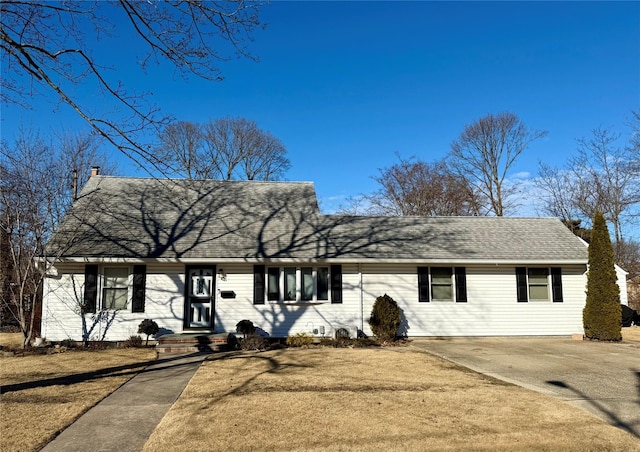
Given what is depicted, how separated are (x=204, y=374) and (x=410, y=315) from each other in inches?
301

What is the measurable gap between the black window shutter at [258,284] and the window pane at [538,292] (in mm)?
9053

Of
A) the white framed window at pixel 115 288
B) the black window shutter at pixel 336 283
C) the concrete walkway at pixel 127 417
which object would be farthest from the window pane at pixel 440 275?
the white framed window at pixel 115 288

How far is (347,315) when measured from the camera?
14.0 m

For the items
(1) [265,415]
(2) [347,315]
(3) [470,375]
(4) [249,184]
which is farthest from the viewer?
(4) [249,184]

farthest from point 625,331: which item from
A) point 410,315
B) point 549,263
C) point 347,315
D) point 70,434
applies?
point 70,434

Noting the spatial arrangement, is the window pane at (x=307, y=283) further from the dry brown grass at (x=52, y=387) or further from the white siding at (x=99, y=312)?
the dry brown grass at (x=52, y=387)

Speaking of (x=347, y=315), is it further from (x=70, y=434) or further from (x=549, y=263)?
(x=70, y=434)

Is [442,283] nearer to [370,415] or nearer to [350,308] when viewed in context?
[350,308]

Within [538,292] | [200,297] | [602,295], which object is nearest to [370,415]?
[200,297]

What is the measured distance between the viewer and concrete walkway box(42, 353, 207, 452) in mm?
5012

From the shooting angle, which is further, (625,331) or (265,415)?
(625,331)

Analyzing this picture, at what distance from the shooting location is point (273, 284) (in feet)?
45.5

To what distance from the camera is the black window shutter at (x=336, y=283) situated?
14.0 metres

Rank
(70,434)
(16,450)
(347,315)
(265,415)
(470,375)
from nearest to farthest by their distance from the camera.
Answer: (16,450) → (70,434) → (265,415) → (470,375) → (347,315)
